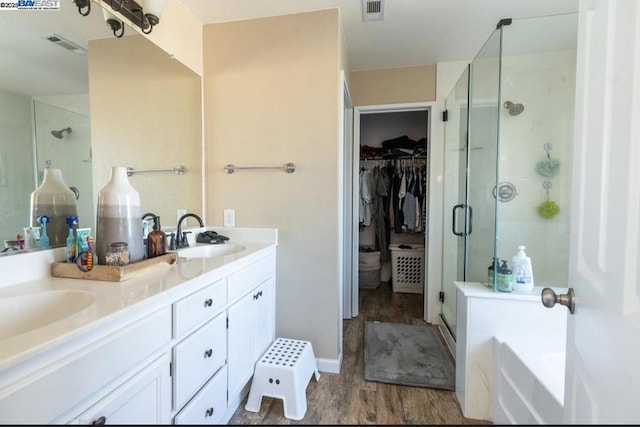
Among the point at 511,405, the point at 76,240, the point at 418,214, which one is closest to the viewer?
the point at 76,240

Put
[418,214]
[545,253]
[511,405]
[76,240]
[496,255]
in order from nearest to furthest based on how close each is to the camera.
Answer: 1. [76,240]
2. [511,405]
3. [496,255]
4. [545,253]
5. [418,214]

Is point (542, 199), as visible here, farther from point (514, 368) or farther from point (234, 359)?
point (234, 359)

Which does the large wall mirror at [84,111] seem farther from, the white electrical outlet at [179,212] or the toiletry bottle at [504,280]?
the toiletry bottle at [504,280]

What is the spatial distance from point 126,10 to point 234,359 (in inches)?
71.3

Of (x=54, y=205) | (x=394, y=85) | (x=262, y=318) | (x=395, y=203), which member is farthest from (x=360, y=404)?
(x=394, y=85)

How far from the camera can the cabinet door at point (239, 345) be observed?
136 centimetres

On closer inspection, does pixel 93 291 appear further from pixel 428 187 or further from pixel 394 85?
pixel 394 85

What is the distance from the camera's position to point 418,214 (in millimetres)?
3396

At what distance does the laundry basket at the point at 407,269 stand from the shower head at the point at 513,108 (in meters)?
1.83

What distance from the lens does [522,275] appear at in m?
1.57

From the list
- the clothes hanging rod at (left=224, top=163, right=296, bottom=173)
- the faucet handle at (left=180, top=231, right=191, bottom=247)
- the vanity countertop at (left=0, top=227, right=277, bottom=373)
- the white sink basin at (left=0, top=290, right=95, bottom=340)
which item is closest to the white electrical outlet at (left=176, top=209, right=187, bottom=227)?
the faucet handle at (left=180, top=231, right=191, bottom=247)

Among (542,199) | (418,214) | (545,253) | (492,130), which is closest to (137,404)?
(492,130)

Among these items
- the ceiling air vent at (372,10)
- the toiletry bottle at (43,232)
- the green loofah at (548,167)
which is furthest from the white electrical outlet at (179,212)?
the green loofah at (548,167)

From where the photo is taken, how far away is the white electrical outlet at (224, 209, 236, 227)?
1992 millimetres
